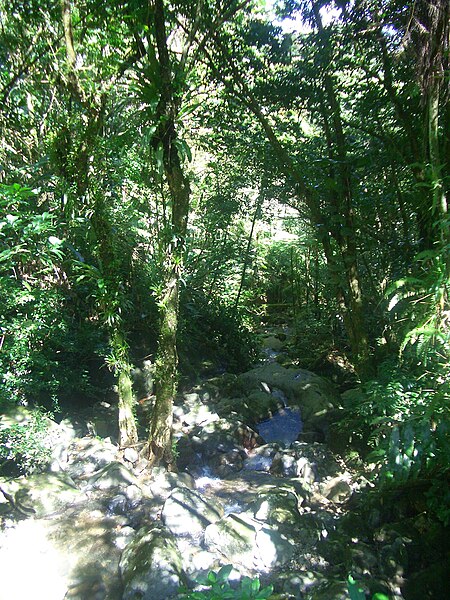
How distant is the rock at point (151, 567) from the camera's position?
2.92 meters

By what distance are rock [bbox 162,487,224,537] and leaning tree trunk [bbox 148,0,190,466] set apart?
0.53 metres

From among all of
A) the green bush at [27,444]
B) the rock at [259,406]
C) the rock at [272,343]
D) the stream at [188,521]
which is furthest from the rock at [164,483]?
the rock at [272,343]

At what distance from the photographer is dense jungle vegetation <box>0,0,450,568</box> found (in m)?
3.16

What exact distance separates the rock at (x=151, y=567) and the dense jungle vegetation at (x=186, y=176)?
3.66 feet

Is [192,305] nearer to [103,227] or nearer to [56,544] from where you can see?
[103,227]

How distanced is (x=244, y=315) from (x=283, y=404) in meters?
2.14

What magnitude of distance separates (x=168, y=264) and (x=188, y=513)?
2313 millimetres

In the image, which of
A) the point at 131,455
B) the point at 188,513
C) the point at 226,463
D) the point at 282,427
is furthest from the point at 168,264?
the point at 282,427

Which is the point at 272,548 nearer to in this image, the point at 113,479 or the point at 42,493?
the point at 113,479

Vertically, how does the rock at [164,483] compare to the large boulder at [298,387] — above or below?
below

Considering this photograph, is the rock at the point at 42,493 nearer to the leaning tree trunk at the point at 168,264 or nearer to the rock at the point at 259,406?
the leaning tree trunk at the point at 168,264

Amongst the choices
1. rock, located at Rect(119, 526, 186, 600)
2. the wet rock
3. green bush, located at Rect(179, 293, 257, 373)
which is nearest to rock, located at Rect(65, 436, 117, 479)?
rock, located at Rect(119, 526, 186, 600)

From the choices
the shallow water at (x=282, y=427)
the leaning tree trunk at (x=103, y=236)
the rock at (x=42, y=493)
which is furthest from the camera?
the shallow water at (x=282, y=427)

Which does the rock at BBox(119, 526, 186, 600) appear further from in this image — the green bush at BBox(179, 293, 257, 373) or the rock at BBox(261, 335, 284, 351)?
the rock at BBox(261, 335, 284, 351)
